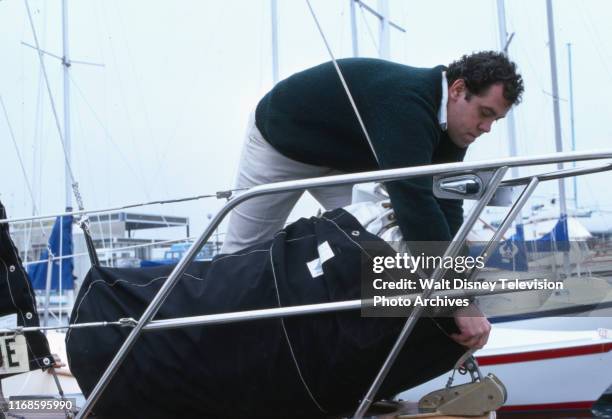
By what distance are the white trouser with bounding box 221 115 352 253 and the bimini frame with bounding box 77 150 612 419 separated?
2.47 ft

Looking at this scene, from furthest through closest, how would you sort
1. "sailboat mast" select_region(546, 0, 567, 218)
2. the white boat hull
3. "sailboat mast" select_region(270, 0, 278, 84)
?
"sailboat mast" select_region(270, 0, 278, 84)
"sailboat mast" select_region(546, 0, 567, 218)
the white boat hull

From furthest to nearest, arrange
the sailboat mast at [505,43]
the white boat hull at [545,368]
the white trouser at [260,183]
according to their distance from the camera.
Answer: the sailboat mast at [505,43] → the white boat hull at [545,368] → the white trouser at [260,183]

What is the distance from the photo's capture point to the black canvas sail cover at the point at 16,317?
2.27 metres

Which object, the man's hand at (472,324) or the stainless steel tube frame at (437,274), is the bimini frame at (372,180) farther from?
the man's hand at (472,324)

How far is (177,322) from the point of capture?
6.36 ft

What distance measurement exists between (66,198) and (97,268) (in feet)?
20.3

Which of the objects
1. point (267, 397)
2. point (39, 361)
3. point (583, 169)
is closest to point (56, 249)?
point (39, 361)

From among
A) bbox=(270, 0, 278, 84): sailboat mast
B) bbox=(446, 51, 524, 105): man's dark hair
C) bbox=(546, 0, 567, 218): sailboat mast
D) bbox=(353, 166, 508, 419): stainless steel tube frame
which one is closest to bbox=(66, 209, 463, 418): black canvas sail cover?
bbox=(353, 166, 508, 419): stainless steel tube frame

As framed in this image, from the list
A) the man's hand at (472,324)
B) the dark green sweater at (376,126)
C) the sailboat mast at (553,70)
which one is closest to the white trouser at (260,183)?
the dark green sweater at (376,126)

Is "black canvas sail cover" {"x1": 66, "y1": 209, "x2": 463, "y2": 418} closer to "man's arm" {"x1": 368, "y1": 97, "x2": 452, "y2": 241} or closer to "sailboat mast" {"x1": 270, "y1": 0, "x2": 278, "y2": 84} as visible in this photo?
"man's arm" {"x1": 368, "y1": 97, "x2": 452, "y2": 241}

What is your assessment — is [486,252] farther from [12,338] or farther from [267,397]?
[12,338]

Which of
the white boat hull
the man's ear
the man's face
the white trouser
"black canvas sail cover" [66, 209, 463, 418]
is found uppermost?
the man's ear

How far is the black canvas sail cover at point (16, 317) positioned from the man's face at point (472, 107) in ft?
5.26

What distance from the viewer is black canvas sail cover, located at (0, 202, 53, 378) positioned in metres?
2.27
